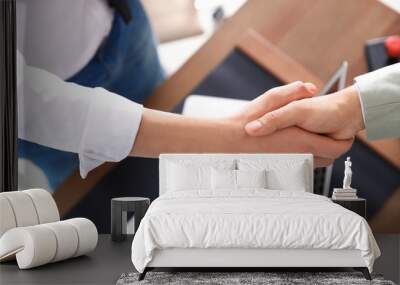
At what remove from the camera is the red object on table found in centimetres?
600

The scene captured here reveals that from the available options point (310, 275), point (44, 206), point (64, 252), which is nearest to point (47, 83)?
point (44, 206)

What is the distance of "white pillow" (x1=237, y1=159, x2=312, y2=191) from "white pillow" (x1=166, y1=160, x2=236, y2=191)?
302mm

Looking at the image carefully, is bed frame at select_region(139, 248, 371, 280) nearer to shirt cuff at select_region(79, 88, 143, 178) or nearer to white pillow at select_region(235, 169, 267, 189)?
white pillow at select_region(235, 169, 267, 189)

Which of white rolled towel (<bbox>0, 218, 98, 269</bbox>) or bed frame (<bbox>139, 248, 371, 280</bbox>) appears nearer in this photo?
bed frame (<bbox>139, 248, 371, 280</bbox>)

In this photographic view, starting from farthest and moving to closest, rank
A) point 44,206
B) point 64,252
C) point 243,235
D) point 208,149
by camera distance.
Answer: point 208,149, point 44,206, point 64,252, point 243,235

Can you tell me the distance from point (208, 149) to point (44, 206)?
1614 millimetres

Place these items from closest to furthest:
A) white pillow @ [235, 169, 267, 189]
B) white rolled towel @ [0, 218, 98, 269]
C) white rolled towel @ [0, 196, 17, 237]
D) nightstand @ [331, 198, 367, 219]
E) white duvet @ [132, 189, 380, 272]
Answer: white duvet @ [132, 189, 380, 272]
white rolled towel @ [0, 218, 98, 269]
white rolled towel @ [0, 196, 17, 237]
white pillow @ [235, 169, 267, 189]
nightstand @ [331, 198, 367, 219]

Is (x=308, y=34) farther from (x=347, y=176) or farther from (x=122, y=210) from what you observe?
(x=122, y=210)

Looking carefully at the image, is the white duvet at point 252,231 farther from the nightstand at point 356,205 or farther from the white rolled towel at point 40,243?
the nightstand at point 356,205

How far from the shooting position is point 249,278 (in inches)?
166

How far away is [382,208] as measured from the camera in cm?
611

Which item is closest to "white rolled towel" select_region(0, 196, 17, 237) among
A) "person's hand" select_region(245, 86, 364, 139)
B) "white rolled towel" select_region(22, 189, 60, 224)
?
"white rolled towel" select_region(22, 189, 60, 224)

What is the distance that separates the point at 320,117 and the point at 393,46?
97 centimetres

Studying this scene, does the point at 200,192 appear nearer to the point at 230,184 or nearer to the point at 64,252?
the point at 230,184
